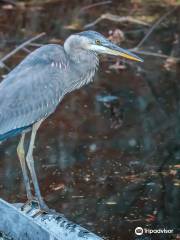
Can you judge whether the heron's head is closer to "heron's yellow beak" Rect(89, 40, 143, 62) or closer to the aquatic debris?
"heron's yellow beak" Rect(89, 40, 143, 62)

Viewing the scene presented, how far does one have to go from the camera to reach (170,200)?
6320 millimetres

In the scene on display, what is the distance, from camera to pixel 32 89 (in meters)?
5.44

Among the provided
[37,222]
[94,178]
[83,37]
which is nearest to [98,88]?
[94,178]

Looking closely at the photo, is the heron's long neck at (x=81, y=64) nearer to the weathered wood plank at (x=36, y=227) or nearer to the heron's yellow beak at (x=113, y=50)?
the heron's yellow beak at (x=113, y=50)

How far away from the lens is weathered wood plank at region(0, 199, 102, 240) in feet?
14.6

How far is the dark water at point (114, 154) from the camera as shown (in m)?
6.14

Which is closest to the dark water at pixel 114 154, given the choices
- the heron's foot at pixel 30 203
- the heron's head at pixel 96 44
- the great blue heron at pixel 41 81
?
the heron's foot at pixel 30 203

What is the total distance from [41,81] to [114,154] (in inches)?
79.3

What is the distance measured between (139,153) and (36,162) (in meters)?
1.08

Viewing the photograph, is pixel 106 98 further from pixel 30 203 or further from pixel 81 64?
pixel 30 203

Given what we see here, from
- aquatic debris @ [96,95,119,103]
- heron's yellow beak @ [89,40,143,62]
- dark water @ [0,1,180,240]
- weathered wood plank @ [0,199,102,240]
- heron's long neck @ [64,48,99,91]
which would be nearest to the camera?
weathered wood plank @ [0,199,102,240]

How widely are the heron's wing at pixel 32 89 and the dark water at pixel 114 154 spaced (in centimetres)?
113

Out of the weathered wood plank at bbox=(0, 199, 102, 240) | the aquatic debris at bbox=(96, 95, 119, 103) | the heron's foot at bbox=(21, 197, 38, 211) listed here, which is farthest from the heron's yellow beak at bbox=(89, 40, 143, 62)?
the aquatic debris at bbox=(96, 95, 119, 103)

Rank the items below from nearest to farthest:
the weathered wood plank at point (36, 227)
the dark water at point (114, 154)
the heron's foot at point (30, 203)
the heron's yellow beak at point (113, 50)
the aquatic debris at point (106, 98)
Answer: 1. the weathered wood plank at point (36, 227)
2. the heron's foot at point (30, 203)
3. the heron's yellow beak at point (113, 50)
4. the dark water at point (114, 154)
5. the aquatic debris at point (106, 98)
